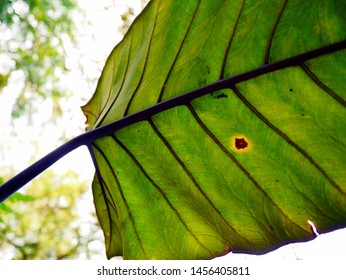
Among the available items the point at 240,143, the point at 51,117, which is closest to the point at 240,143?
the point at 240,143

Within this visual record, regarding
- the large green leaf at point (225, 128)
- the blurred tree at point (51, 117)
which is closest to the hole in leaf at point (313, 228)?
the large green leaf at point (225, 128)

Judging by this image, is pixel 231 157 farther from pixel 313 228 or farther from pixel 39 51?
pixel 39 51

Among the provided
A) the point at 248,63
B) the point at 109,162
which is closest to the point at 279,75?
the point at 248,63

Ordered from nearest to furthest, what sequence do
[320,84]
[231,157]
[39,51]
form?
[320,84], [231,157], [39,51]

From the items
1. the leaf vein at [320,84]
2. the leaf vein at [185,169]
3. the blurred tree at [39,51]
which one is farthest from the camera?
the blurred tree at [39,51]

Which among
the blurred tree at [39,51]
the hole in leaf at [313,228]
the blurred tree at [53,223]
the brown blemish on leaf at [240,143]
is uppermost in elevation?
the blurred tree at [39,51]

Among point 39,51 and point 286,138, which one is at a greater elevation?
point 39,51

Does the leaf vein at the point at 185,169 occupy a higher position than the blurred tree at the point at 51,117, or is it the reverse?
the blurred tree at the point at 51,117

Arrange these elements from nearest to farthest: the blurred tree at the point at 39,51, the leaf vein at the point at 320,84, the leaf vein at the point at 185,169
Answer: the leaf vein at the point at 320,84, the leaf vein at the point at 185,169, the blurred tree at the point at 39,51

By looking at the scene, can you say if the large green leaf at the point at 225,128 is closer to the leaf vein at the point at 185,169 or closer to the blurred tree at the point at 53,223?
the leaf vein at the point at 185,169
